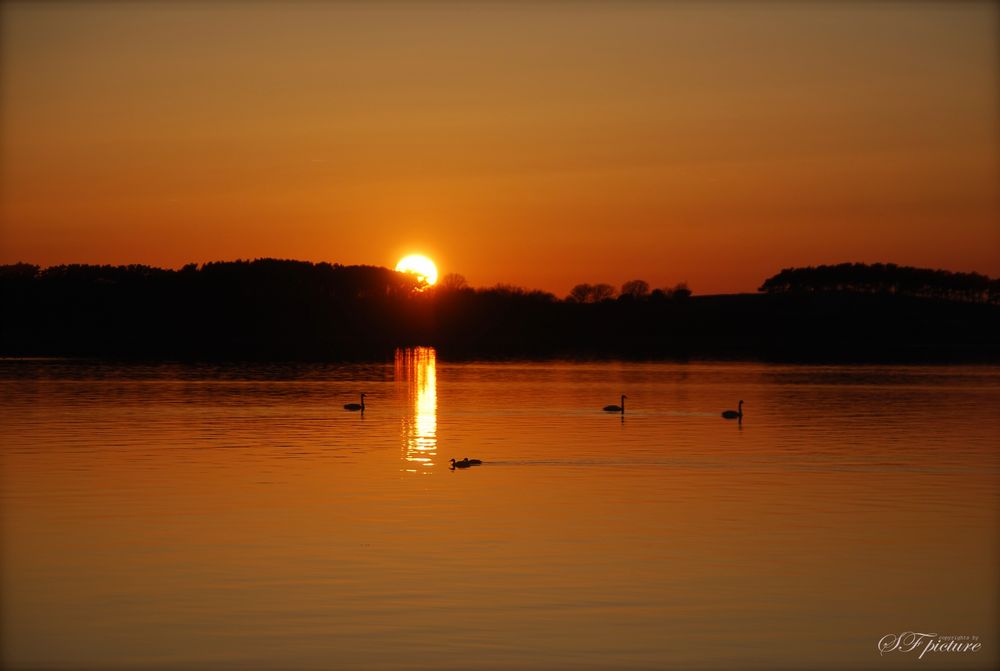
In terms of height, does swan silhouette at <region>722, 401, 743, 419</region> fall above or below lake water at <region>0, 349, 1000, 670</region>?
above

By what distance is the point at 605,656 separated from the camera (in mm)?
17359

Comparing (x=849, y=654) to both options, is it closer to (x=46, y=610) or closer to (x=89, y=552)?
(x=46, y=610)

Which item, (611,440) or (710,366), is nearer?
(611,440)

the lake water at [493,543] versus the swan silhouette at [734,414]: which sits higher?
the swan silhouette at [734,414]

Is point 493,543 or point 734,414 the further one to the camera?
point 734,414

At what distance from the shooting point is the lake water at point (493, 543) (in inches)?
714

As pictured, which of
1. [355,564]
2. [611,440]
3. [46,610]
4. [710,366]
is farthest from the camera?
[710,366]

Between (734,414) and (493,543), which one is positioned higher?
(734,414)

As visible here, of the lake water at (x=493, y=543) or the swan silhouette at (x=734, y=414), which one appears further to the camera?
the swan silhouette at (x=734, y=414)

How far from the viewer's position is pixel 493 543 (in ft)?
81.1

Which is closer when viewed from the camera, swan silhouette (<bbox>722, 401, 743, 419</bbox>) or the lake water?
the lake water

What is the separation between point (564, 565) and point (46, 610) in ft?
30.1

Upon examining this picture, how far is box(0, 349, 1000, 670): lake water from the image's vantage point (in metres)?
A: 18.1

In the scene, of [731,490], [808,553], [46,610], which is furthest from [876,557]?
[46,610]
